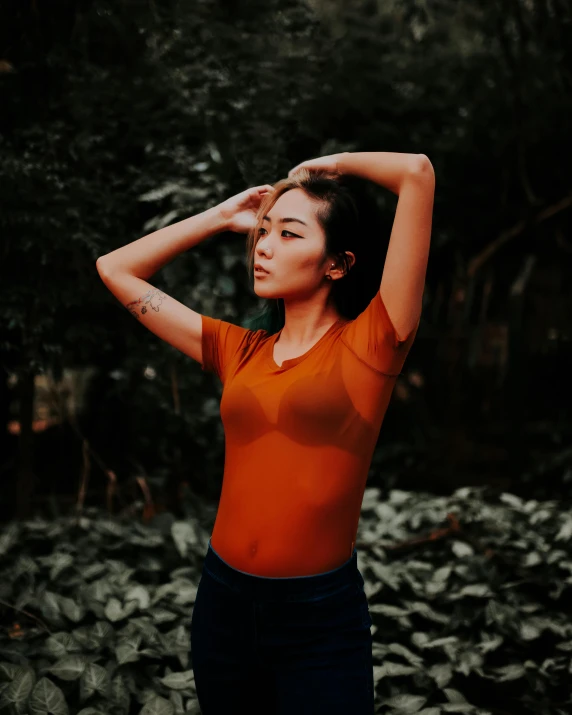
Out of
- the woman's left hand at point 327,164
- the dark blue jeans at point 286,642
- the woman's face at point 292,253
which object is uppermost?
the woman's left hand at point 327,164

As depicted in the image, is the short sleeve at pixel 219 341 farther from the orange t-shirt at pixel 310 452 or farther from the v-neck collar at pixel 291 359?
the orange t-shirt at pixel 310 452

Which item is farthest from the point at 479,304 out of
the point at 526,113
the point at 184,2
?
the point at 184,2

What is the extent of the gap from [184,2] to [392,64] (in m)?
1.94

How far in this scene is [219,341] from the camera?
196cm

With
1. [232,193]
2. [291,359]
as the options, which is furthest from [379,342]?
[232,193]

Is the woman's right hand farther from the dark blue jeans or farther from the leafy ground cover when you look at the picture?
the leafy ground cover

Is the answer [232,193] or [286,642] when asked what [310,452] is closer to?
[286,642]

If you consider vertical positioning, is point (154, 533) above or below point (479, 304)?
below

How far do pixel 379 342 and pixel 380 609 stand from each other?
208 centimetres

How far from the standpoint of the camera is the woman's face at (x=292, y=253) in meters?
1.80

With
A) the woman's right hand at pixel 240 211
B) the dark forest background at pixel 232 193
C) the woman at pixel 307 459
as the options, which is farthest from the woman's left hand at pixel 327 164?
the dark forest background at pixel 232 193

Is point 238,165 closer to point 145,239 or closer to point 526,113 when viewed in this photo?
point 145,239

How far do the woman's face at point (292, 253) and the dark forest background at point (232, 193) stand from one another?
2.01 m

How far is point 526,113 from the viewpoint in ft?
18.5
